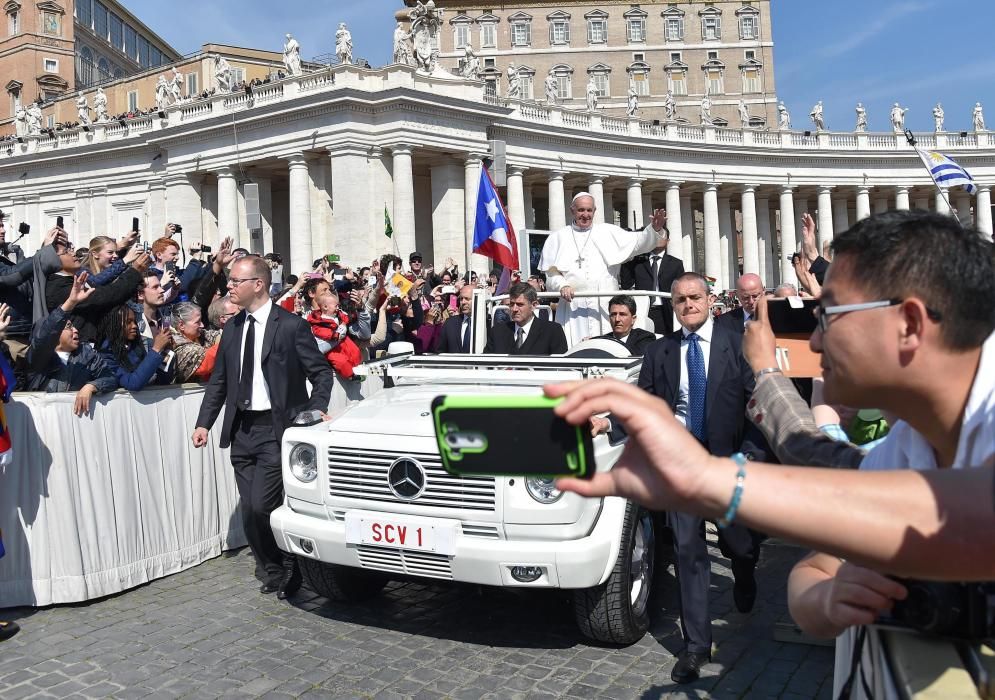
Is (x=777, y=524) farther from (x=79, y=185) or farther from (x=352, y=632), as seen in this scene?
(x=79, y=185)

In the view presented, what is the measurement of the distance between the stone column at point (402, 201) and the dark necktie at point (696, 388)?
3228cm

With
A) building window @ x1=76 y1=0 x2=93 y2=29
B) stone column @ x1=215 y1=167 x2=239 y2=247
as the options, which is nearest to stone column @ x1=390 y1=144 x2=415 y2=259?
stone column @ x1=215 y1=167 x2=239 y2=247

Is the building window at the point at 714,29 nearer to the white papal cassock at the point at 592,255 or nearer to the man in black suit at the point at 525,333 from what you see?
the white papal cassock at the point at 592,255

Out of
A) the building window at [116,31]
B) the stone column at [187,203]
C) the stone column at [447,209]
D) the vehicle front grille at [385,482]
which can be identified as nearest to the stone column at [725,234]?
the stone column at [447,209]

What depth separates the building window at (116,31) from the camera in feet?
263

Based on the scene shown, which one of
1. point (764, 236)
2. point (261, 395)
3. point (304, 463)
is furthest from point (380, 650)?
point (764, 236)

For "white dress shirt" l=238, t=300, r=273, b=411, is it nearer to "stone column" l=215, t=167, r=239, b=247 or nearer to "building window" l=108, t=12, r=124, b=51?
"stone column" l=215, t=167, r=239, b=247

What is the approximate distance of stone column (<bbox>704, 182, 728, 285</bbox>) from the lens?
5319cm

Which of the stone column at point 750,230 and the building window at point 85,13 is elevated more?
the building window at point 85,13

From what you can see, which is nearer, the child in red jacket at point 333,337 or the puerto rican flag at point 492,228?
the child in red jacket at point 333,337

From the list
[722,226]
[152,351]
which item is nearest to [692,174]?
[722,226]

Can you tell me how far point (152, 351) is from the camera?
6.61m

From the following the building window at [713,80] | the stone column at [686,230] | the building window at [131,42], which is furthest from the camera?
the building window at [131,42]

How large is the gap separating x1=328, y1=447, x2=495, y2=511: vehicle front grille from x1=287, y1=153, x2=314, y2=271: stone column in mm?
34508
